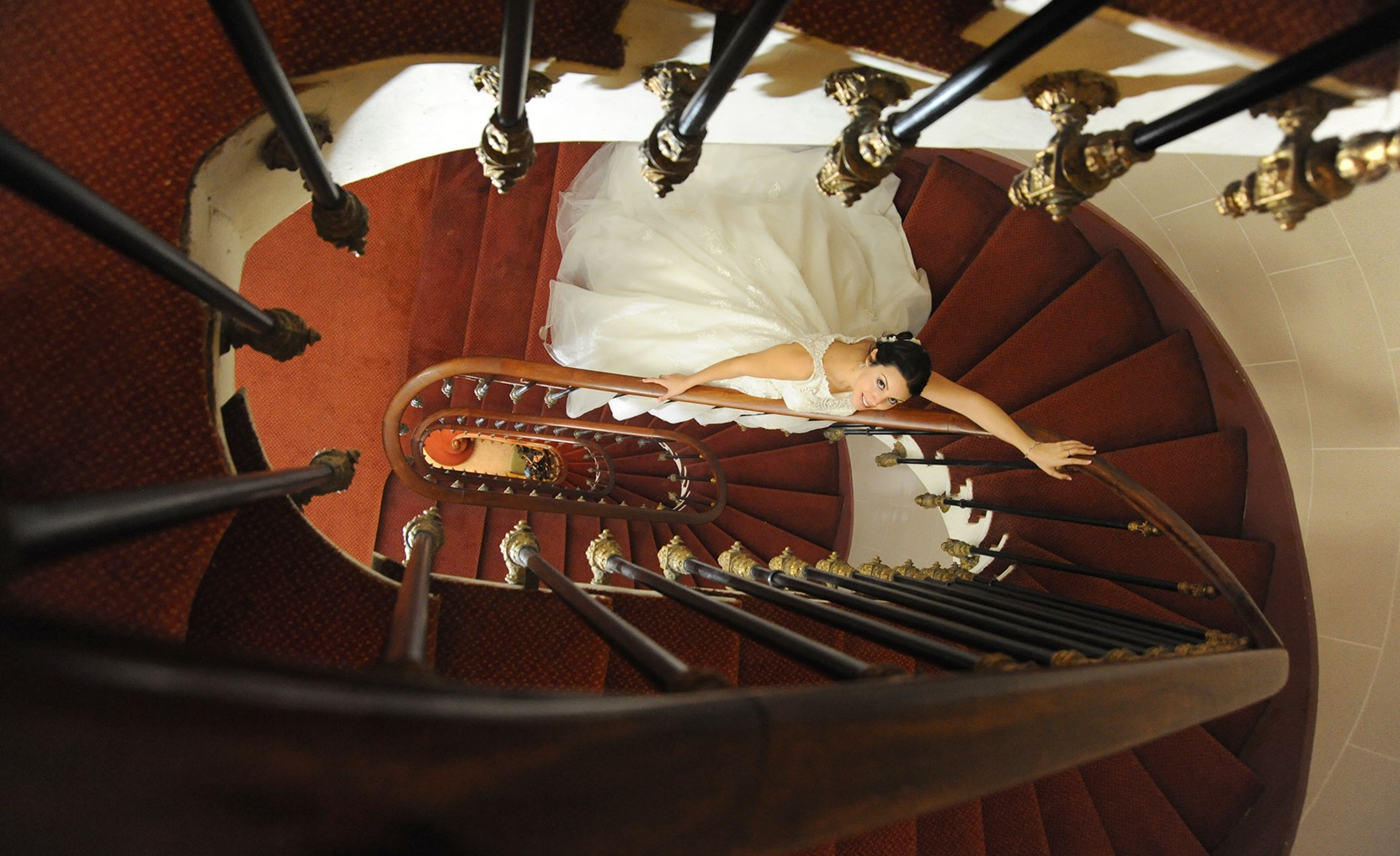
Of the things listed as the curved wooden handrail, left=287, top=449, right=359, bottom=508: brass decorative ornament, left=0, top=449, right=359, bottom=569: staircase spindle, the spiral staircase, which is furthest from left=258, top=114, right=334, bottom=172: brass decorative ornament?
the curved wooden handrail

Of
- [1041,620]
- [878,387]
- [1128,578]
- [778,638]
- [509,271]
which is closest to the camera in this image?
[778,638]

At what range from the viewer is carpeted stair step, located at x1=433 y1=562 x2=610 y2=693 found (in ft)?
4.94

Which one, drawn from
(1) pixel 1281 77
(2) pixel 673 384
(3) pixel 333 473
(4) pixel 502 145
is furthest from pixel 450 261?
(1) pixel 1281 77

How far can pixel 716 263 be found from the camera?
9.39ft

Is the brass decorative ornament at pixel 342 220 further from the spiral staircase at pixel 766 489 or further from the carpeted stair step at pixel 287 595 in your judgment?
the carpeted stair step at pixel 287 595

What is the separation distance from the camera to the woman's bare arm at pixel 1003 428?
2061mm

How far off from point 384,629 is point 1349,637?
3.07m

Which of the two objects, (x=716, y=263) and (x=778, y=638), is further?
(x=716, y=263)

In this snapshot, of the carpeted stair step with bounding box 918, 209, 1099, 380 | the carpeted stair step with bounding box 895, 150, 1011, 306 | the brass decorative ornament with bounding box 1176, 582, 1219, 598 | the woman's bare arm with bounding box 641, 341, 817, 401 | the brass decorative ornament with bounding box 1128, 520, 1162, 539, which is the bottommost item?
the brass decorative ornament with bounding box 1176, 582, 1219, 598

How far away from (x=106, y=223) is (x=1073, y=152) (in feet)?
4.43

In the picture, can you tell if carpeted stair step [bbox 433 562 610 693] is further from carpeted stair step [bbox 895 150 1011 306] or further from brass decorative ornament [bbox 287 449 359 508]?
carpeted stair step [bbox 895 150 1011 306]

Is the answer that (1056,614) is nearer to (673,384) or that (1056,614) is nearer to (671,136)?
(673,384)

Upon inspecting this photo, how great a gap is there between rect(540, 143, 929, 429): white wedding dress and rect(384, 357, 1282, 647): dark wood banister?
0.46 metres

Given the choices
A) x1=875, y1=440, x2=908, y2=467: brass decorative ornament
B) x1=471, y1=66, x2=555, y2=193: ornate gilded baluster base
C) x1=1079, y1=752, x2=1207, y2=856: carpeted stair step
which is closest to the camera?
x1=471, y1=66, x2=555, y2=193: ornate gilded baluster base
